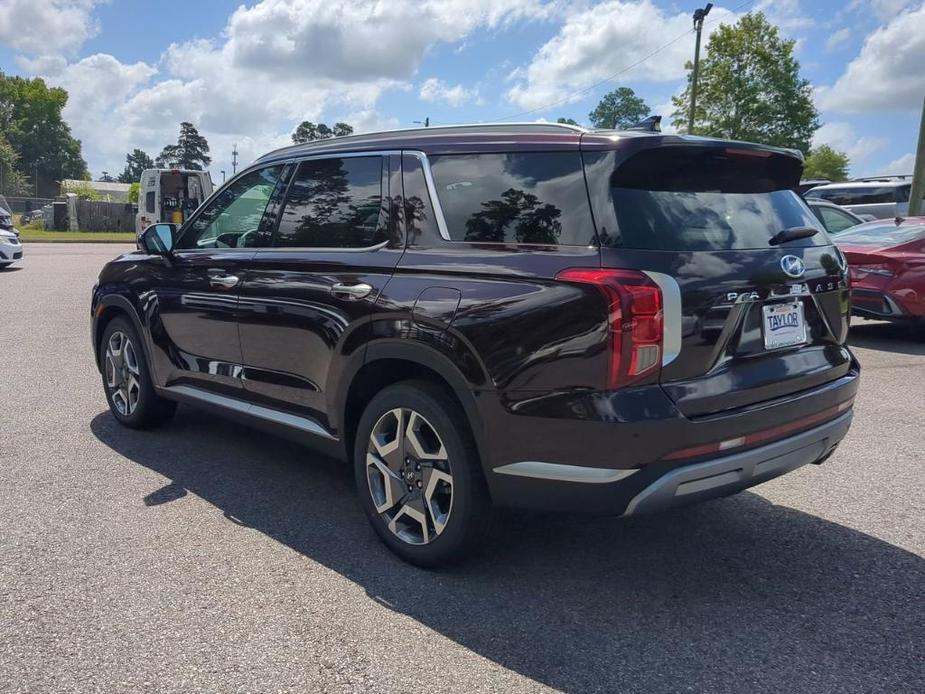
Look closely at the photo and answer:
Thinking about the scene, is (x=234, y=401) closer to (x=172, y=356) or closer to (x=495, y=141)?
(x=172, y=356)

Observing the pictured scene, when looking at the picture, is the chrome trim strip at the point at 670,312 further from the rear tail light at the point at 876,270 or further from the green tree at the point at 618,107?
the green tree at the point at 618,107

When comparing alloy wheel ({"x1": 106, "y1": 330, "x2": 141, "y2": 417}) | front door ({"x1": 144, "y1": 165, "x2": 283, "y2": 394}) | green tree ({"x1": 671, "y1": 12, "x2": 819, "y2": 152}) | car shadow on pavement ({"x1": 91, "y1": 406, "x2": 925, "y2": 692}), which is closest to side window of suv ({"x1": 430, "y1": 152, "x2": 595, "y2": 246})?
car shadow on pavement ({"x1": 91, "y1": 406, "x2": 925, "y2": 692})

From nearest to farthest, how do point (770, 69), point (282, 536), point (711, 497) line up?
point (711, 497) → point (282, 536) → point (770, 69)

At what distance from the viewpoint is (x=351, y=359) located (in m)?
3.52

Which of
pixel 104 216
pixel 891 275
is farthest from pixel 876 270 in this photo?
pixel 104 216

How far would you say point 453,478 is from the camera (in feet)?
10.3

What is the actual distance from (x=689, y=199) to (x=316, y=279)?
1.77 m

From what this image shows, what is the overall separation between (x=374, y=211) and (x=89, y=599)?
205 centimetres

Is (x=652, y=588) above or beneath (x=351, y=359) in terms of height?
beneath

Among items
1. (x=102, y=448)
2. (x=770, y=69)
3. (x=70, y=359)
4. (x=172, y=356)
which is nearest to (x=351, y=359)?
(x=172, y=356)

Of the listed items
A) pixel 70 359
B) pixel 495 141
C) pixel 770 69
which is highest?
pixel 770 69

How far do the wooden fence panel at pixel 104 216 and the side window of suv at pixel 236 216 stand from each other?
43.9 metres

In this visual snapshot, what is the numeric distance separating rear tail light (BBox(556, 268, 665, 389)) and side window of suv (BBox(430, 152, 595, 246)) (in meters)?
0.24

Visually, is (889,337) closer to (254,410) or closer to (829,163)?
(254,410)
